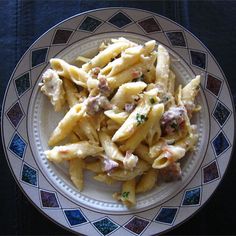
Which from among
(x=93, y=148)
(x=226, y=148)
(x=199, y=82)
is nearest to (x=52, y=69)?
(x=93, y=148)

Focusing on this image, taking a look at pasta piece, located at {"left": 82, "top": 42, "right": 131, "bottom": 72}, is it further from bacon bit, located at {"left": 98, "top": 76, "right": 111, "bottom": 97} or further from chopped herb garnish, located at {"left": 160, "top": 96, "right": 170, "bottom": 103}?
chopped herb garnish, located at {"left": 160, "top": 96, "right": 170, "bottom": 103}

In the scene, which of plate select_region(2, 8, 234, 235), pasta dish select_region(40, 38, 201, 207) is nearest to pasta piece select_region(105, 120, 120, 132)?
pasta dish select_region(40, 38, 201, 207)

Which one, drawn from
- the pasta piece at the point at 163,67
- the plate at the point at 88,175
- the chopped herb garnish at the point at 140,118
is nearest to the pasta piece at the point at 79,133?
the plate at the point at 88,175

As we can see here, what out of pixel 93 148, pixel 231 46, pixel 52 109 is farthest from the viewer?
pixel 231 46

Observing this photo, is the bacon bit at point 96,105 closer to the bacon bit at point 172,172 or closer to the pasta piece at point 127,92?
the pasta piece at point 127,92

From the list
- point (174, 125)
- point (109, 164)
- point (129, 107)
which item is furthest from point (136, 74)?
point (109, 164)

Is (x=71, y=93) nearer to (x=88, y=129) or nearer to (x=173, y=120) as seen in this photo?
(x=88, y=129)

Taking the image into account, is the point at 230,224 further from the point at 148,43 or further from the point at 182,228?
the point at 148,43
